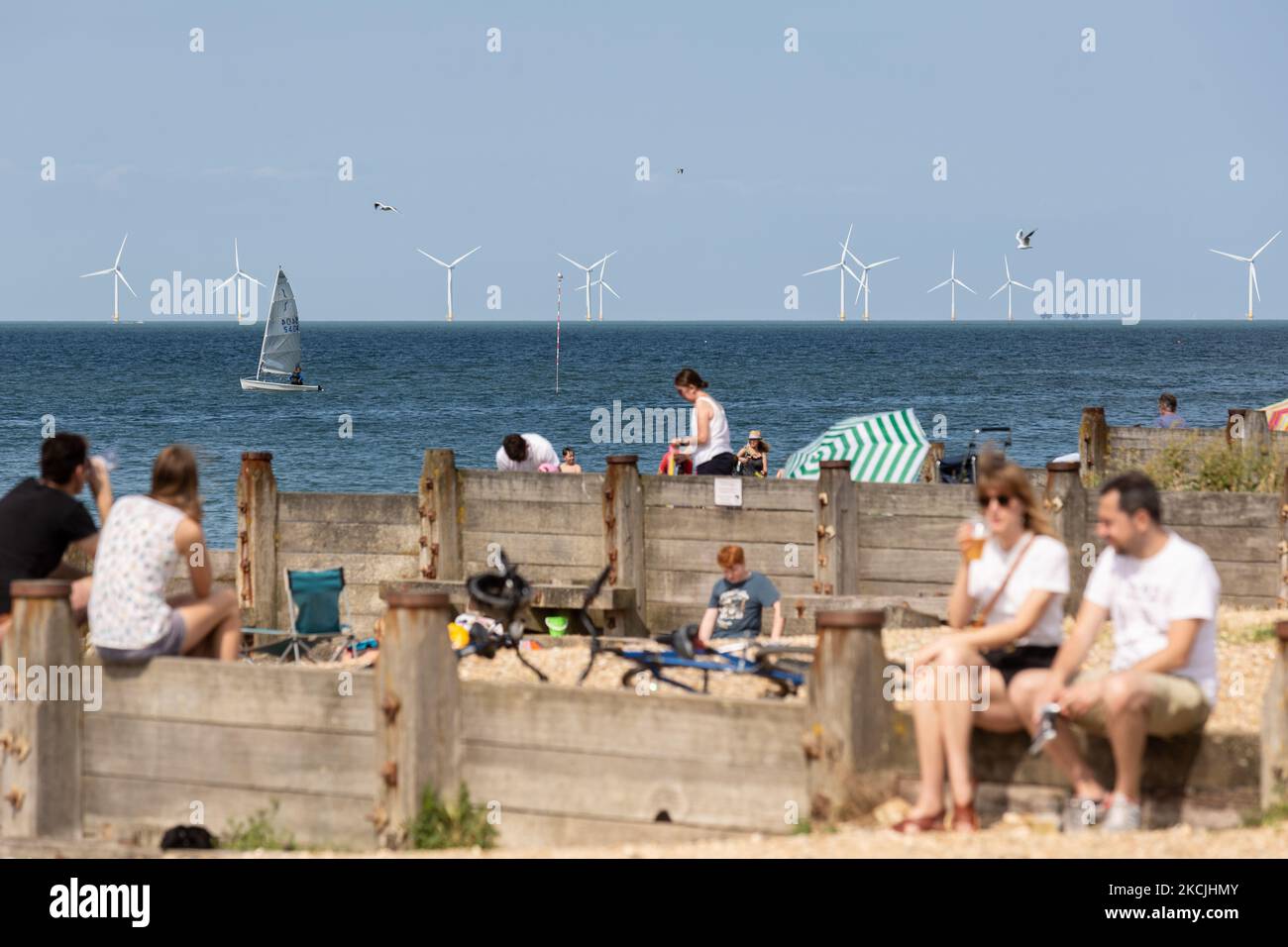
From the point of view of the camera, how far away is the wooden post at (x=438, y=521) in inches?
559

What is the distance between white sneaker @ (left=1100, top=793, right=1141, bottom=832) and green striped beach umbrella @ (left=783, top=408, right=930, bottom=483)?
890 centimetres

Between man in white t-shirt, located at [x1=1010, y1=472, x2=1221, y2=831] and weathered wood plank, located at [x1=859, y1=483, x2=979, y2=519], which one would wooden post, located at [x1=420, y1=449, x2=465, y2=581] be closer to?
weathered wood plank, located at [x1=859, y1=483, x2=979, y2=519]

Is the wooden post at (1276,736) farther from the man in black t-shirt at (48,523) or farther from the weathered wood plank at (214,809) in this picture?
the man in black t-shirt at (48,523)

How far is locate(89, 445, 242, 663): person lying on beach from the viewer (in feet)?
27.7

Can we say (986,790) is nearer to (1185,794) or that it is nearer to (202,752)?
(1185,794)

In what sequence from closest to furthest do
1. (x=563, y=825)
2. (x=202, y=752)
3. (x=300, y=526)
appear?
(x=563, y=825)
(x=202, y=752)
(x=300, y=526)

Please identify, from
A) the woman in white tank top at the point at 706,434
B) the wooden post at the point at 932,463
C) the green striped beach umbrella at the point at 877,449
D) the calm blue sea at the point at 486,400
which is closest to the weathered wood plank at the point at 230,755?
the woman in white tank top at the point at 706,434

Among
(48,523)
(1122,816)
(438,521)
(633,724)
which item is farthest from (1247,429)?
(48,523)

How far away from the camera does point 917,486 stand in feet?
44.1

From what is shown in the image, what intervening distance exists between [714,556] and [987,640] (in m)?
6.27

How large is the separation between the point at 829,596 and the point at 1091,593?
573cm

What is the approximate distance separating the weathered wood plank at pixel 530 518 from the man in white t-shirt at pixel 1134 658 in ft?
22.6
